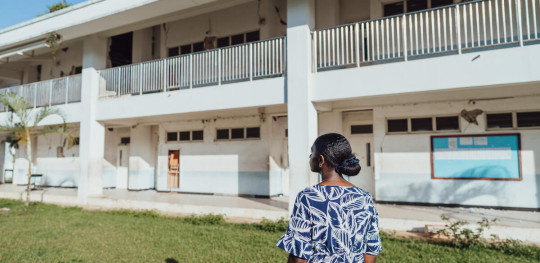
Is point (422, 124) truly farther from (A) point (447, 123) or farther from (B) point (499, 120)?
(B) point (499, 120)

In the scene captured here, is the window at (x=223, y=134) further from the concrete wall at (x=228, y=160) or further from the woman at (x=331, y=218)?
the woman at (x=331, y=218)

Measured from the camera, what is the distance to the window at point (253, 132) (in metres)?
11.7

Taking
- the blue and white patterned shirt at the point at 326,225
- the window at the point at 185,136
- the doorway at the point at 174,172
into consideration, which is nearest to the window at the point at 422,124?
the window at the point at 185,136

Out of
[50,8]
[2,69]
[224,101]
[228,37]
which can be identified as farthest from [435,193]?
[50,8]

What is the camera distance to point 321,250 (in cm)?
187

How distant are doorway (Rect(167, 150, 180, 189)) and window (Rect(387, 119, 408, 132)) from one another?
26.1 feet

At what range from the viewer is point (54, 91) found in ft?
41.2

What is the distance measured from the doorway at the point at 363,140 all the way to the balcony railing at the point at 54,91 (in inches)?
376

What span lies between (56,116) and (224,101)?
23.7 feet

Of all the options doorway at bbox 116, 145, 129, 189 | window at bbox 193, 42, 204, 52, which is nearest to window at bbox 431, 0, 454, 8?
window at bbox 193, 42, 204, 52

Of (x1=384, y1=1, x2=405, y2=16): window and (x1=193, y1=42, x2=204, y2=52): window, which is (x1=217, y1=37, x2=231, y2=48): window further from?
(x1=384, y1=1, x2=405, y2=16): window

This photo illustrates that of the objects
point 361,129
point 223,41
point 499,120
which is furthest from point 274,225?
point 223,41

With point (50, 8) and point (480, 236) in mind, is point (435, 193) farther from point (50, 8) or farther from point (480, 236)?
point (50, 8)

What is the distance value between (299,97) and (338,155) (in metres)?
5.89
